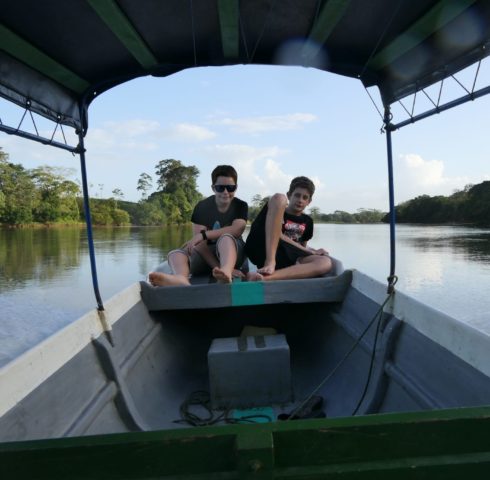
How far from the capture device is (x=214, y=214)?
131 inches

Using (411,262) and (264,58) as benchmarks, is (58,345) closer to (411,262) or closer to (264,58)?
(264,58)

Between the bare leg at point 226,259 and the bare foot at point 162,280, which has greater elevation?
the bare leg at point 226,259

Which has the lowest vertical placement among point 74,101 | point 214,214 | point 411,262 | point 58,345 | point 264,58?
point 411,262

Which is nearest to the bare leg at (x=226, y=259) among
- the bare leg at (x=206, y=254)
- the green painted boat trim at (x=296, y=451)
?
the bare leg at (x=206, y=254)

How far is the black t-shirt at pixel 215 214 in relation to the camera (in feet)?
10.9

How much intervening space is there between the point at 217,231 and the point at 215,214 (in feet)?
0.82

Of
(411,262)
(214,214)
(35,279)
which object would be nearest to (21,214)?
(35,279)

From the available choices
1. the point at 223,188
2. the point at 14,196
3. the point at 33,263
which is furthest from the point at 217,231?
the point at 14,196

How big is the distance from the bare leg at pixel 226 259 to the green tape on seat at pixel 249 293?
0.29ft

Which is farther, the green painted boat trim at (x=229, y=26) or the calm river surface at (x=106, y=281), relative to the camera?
the calm river surface at (x=106, y=281)

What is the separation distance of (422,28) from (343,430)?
1.80 meters

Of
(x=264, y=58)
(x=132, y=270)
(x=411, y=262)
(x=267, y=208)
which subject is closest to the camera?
(x=264, y=58)

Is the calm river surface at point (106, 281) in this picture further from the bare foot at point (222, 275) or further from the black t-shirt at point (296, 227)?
the bare foot at point (222, 275)

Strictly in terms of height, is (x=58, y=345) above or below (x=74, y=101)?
below
